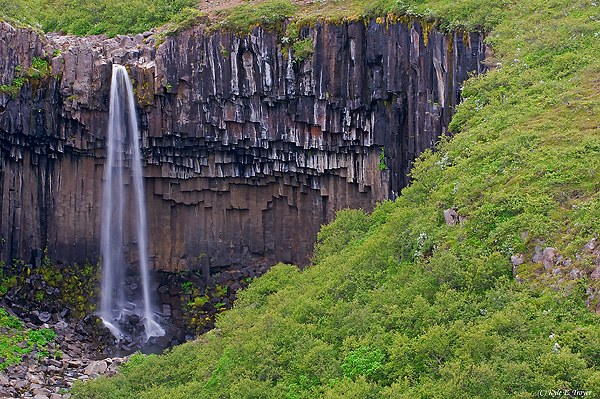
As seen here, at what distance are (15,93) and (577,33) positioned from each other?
69.9 feet

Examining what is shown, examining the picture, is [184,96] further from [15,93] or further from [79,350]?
[79,350]

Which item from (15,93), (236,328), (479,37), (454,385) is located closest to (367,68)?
(479,37)

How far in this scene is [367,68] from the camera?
2708 cm

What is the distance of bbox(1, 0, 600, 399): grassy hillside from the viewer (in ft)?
38.1

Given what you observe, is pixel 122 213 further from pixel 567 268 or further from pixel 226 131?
pixel 567 268

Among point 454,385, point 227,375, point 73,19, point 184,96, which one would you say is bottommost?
point 227,375

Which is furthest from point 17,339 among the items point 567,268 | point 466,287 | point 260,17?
point 567,268

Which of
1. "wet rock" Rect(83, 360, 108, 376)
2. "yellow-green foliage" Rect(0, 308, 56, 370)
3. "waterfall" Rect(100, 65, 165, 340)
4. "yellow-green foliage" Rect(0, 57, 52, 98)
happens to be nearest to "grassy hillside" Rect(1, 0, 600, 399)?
"wet rock" Rect(83, 360, 108, 376)

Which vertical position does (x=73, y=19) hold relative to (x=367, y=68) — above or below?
above

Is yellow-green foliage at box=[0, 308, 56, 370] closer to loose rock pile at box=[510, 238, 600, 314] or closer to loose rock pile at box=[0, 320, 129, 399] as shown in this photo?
loose rock pile at box=[0, 320, 129, 399]

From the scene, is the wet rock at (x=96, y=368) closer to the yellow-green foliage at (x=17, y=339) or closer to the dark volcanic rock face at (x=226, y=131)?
the yellow-green foliage at (x=17, y=339)

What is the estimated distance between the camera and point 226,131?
95.5 ft

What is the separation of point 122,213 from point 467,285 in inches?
814

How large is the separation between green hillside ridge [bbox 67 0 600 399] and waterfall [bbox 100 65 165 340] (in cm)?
860
